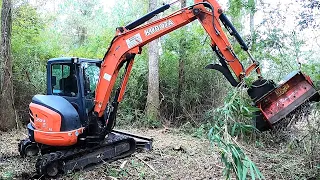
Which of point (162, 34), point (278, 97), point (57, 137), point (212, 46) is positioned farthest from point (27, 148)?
point (278, 97)

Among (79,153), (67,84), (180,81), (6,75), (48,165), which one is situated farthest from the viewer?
(180,81)

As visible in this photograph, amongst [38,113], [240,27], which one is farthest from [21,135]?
[240,27]

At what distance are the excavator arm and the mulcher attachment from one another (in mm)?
273

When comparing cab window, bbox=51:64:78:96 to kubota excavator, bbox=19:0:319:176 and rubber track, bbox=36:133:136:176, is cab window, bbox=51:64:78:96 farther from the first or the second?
rubber track, bbox=36:133:136:176

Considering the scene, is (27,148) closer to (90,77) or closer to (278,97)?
(90,77)

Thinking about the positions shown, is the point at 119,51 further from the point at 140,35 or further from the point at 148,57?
the point at 148,57

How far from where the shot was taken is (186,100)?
865cm

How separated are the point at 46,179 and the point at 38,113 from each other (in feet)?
3.26

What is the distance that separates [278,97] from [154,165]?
217 centimetres

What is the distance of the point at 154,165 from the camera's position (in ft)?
17.2

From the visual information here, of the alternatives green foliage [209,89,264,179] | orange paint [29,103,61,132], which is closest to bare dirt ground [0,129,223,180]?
orange paint [29,103,61,132]

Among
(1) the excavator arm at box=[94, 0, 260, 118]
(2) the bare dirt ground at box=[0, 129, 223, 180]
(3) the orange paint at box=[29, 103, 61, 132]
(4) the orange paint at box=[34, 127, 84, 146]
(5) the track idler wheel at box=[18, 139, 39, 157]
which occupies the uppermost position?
(1) the excavator arm at box=[94, 0, 260, 118]

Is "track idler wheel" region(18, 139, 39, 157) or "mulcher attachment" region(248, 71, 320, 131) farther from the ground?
"mulcher attachment" region(248, 71, 320, 131)

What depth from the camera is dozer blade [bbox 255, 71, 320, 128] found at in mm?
4547
